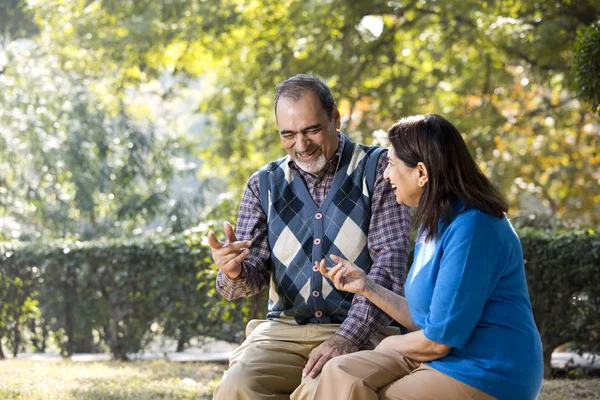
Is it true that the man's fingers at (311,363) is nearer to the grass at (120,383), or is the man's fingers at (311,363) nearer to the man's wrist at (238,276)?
the man's wrist at (238,276)

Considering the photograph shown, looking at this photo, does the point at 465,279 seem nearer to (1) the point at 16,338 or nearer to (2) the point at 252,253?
(2) the point at 252,253

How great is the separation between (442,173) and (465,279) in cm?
39

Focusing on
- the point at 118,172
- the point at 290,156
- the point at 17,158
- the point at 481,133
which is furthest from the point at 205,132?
the point at 290,156

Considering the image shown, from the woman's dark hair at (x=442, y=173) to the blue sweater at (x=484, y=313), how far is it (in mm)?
51

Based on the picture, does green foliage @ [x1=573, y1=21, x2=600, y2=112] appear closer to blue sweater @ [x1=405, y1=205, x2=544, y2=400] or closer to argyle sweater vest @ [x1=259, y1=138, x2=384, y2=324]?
argyle sweater vest @ [x1=259, y1=138, x2=384, y2=324]

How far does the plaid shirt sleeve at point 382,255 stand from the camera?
343cm

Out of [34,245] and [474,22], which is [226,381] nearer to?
[34,245]

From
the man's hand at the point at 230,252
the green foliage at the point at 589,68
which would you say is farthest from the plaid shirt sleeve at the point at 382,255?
the green foliage at the point at 589,68

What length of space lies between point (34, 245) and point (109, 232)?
475cm

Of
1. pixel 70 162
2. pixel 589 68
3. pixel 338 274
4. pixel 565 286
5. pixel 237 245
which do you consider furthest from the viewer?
pixel 70 162

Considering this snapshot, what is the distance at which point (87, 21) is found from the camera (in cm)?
1230

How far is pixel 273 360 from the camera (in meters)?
3.56

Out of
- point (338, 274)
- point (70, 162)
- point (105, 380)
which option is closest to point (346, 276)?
point (338, 274)

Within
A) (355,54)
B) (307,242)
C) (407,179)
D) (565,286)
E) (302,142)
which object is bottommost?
(565,286)
